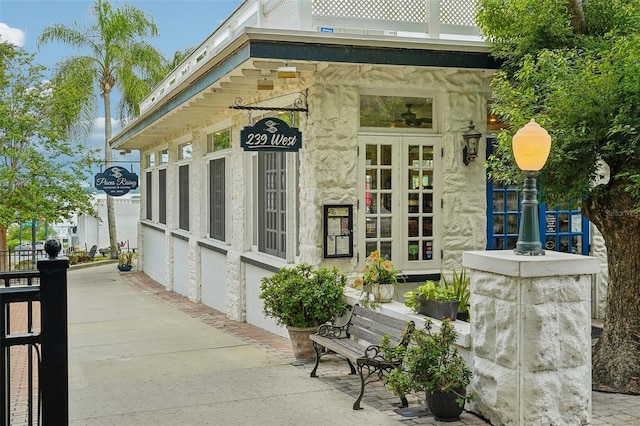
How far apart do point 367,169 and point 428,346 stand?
3.56 metres

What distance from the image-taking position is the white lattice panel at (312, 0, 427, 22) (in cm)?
820

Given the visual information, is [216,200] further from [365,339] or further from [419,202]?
[365,339]

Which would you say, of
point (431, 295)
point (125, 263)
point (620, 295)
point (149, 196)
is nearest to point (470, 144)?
point (620, 295)

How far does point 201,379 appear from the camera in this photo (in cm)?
755

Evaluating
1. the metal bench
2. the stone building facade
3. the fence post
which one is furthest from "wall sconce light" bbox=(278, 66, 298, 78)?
the fence post

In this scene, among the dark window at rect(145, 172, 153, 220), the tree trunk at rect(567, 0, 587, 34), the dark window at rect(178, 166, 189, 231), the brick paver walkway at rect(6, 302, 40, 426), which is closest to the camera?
the brick paver walkway at rect(6, 302, 40, 426)

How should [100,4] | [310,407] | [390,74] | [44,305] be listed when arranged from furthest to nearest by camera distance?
[100,4], [390,74], [310,407], [44,305]

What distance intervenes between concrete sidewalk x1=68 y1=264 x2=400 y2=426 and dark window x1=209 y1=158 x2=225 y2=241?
245cm

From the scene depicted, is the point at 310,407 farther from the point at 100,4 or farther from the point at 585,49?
the point at 100,4

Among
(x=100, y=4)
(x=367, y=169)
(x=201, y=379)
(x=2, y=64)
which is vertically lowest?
(x=201, y=379)

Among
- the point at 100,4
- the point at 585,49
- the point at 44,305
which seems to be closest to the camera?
the point at 44,305

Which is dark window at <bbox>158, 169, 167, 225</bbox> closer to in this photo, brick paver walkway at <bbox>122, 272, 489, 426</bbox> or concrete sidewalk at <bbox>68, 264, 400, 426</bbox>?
brick paver walkway at <bbox>122, 272, 489, 426</bbox>

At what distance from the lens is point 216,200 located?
550 inches

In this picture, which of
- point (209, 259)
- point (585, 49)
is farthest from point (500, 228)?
point (209, 259)
